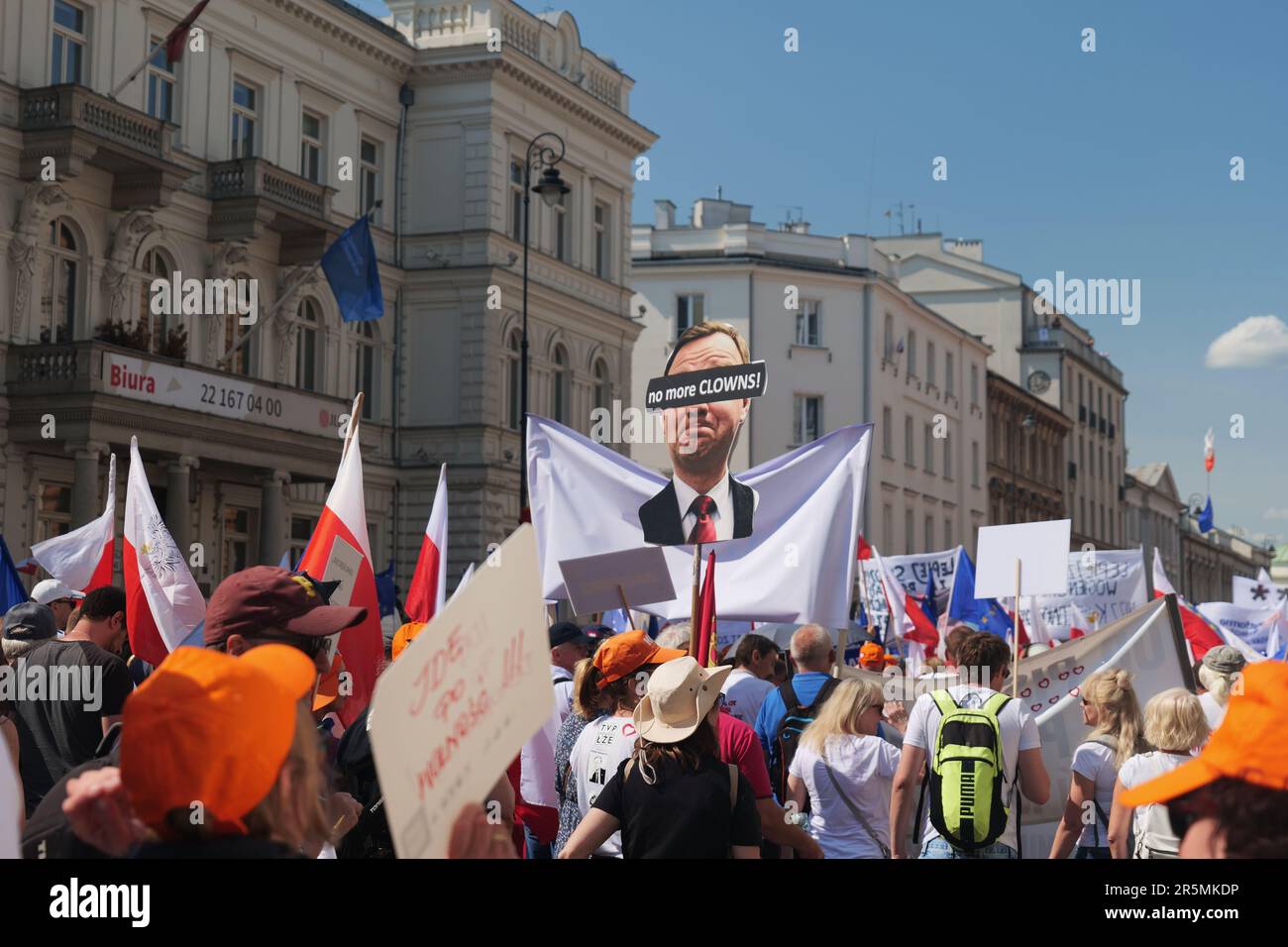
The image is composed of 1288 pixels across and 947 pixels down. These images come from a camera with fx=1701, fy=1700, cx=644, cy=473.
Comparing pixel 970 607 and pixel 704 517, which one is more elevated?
pixel 704 517

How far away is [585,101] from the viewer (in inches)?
1522

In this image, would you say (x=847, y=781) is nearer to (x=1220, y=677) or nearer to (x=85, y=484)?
(x=1220, y=677)

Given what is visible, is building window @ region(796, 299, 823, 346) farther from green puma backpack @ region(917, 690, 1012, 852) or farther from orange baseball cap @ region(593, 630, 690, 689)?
orange baseball cap @ region(593, 630, 690, 689)

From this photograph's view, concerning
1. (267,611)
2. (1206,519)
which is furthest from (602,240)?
(267,611)

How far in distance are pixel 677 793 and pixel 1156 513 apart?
101m

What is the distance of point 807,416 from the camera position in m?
52.2

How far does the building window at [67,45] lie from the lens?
26125 mm

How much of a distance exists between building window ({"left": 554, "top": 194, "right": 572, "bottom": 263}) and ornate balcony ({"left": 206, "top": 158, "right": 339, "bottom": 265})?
29.6 feet

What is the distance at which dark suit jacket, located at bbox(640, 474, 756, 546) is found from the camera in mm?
9773
